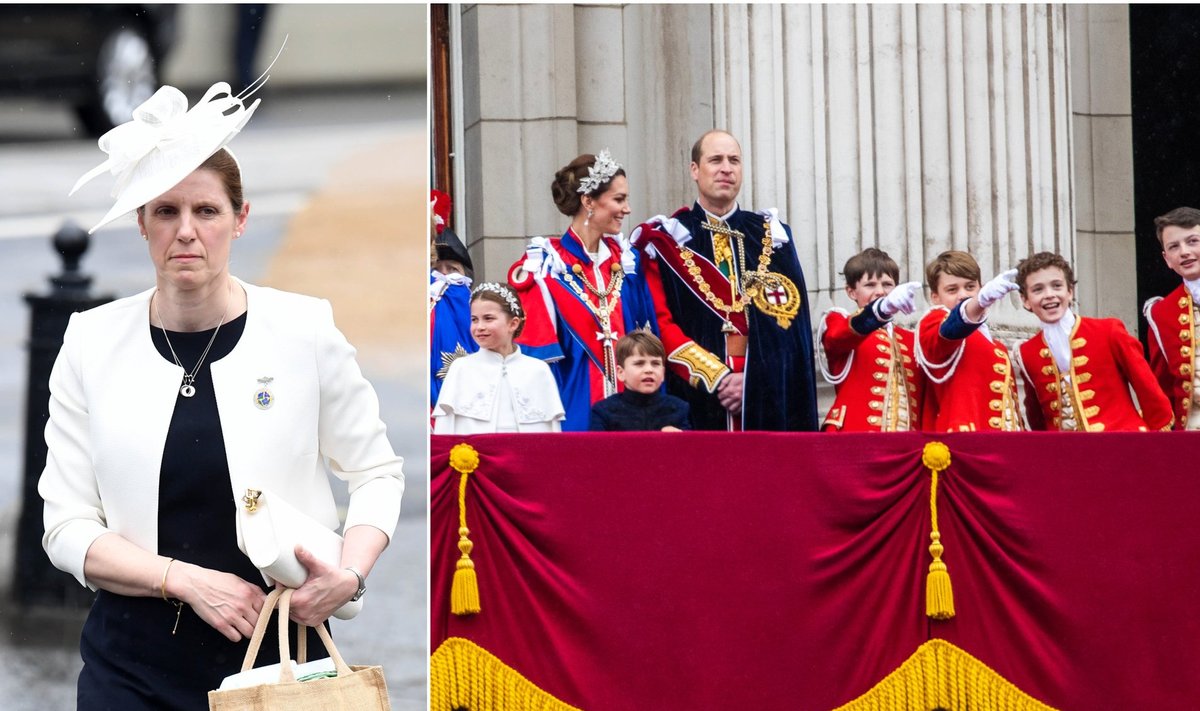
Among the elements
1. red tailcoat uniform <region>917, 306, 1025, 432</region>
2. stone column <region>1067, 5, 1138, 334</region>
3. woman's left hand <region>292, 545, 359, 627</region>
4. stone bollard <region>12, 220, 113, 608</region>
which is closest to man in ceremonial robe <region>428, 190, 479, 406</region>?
stone bollard <region>12, 220, 113, 608</region>

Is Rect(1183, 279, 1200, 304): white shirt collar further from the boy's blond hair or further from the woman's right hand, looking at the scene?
the woman's right hand

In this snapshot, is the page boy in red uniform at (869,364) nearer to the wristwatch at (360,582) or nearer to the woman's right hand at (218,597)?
the wristwatch at (360,582)

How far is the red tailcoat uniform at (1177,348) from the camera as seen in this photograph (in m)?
7.36

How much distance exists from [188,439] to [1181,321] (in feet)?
14.8

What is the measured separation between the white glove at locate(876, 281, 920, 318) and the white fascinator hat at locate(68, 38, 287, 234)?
327 centimetres

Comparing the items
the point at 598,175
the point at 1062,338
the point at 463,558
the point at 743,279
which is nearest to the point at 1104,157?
the point at 1062,338

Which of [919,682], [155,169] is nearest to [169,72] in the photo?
[155,169]

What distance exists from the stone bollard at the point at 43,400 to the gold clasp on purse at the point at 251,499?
2324 millimetres

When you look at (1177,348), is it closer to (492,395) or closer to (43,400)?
(492,395)

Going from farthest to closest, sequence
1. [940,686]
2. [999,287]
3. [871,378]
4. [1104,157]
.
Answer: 1. [1104,157]
2. [871,378]
3. [999,287]
4. [940,686]

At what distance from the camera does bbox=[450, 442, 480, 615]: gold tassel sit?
6.09 m

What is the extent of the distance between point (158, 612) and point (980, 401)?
4.01 metres

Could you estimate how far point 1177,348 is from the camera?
7391mm

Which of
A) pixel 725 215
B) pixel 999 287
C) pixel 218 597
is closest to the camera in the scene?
pixel 218 597
